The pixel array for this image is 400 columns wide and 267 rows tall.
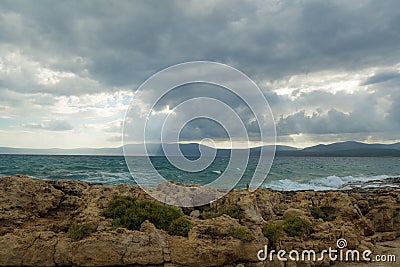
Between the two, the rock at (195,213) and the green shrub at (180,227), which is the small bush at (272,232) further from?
the rock at (195,213)

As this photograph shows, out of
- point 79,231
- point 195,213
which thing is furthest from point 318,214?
point 79,231

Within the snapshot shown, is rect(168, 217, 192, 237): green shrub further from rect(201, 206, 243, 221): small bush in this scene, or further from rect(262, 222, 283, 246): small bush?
rect(262, 222, 283, 246): small bush

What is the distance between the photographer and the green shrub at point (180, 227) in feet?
33.6

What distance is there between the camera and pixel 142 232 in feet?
31.5

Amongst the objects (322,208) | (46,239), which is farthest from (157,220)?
(322,208)

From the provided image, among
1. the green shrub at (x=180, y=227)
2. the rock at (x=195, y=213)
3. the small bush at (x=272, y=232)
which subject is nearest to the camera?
the green shrub at (x=180, y=227)

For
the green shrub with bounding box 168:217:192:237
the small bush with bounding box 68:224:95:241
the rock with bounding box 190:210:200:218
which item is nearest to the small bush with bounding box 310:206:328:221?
the rock with bounding box 190:210:200:218

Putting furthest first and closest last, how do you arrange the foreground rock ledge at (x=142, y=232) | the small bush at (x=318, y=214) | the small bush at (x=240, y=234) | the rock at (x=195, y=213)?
the small bush at (x=318, y=214)
the rock at (x=195, y=213)
the small bush at (x=240, y=234)
the foreground rock ledge at (x=142, y=232)

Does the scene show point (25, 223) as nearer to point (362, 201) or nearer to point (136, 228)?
point (136, 228)

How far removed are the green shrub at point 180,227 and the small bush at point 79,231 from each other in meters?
2.39

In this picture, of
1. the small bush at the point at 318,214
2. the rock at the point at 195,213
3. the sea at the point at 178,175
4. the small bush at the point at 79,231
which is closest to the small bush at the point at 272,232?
the rock at the point at 195,213

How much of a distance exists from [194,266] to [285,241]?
12.7ft

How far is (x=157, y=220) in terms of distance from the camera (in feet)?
36.1

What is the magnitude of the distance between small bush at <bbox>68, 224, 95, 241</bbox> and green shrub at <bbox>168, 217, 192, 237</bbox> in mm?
2392
